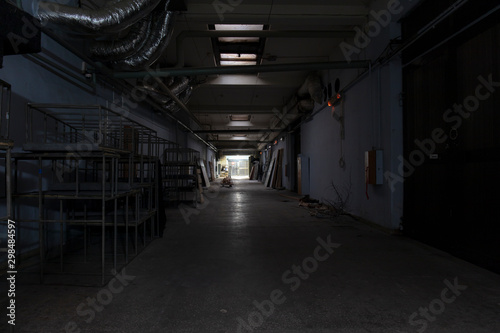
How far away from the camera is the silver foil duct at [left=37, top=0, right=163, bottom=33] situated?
3330 millimetres

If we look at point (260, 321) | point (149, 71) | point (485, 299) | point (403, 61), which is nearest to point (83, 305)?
point (260, 321)

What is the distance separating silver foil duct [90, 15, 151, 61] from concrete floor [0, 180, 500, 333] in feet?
10.6

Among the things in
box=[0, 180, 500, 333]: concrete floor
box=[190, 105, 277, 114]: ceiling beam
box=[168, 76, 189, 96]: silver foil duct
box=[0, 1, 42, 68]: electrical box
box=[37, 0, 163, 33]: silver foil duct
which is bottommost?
box=[0, 180, 500, 333]: concrete floor

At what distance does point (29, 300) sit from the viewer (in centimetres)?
232

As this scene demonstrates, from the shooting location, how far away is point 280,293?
247cm

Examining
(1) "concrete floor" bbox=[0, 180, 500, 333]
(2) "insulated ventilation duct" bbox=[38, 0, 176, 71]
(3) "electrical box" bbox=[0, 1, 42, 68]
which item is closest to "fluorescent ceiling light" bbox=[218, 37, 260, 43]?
(2) "insulated ventilation duct" bbox=[38, 0, 176, 71]

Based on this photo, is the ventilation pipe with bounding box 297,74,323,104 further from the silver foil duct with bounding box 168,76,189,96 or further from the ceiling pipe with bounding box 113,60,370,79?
the silver foil duct with bounding box 168,76,189,96

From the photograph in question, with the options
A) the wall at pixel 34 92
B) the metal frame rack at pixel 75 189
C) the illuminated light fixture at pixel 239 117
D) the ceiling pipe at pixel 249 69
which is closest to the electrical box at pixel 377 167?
the ceiling pipe at pixel 249 69

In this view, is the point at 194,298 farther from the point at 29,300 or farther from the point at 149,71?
the point at 149,71

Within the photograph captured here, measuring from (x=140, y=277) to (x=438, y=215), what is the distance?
3927mm

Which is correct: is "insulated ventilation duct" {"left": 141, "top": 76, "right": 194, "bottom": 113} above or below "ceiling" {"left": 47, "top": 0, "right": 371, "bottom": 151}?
below

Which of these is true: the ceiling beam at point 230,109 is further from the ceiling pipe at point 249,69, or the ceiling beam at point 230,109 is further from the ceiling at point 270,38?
the ceiling pipe at point 249,69

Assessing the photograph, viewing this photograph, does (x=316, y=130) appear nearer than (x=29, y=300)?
No

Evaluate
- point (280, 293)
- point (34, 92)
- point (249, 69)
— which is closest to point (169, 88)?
point (249, 69)
